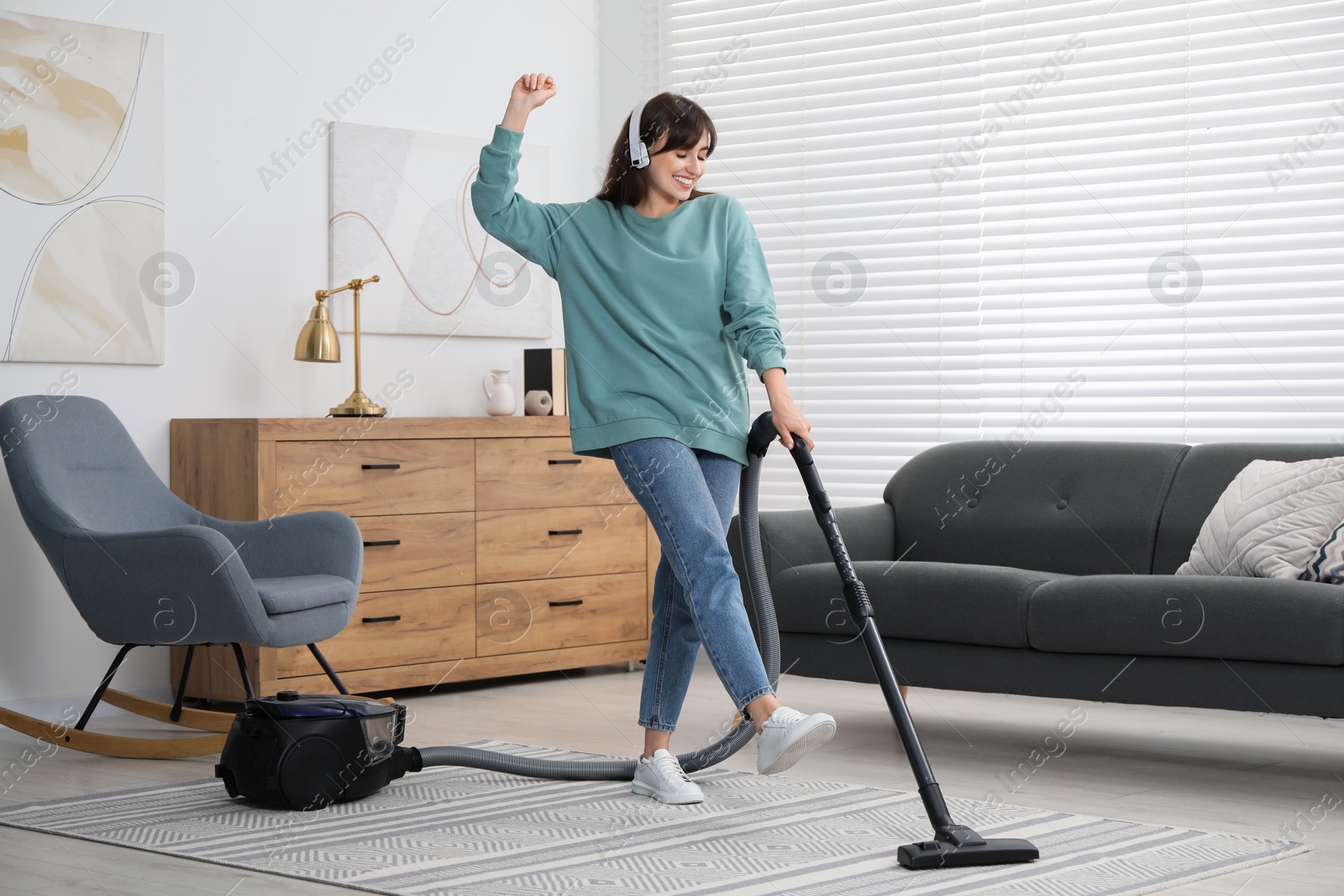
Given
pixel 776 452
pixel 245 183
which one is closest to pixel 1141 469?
pixel 776 452

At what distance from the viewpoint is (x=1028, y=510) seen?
12.6 ft

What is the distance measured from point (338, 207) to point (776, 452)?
1735mm

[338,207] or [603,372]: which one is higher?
[338,207]

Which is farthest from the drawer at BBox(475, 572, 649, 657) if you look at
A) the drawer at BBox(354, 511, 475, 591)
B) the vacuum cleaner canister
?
the vacuum cleaner canister

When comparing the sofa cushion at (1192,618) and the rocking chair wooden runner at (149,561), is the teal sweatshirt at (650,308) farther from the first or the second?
the rocking chair wooden runner at (149,561)

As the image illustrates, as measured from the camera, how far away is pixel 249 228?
14.4 feet

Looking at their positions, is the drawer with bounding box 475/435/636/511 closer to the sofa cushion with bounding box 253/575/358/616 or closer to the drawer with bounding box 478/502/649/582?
the drawer with bounding box 478/502/649/582

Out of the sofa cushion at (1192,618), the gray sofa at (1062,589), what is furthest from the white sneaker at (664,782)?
the sofa cushion at (1192,618)

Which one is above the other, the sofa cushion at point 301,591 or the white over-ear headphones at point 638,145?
the white over-ear headphones at point 638,145

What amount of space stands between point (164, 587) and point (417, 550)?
1072 mm

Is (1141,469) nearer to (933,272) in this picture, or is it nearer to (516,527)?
(933,272)

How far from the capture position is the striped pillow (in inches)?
118

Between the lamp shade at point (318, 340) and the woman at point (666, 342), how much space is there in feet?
5.49

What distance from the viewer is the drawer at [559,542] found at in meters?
4.44
